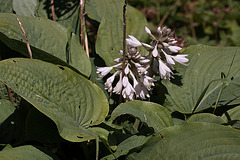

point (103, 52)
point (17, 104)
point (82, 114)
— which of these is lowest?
point (17, 104)

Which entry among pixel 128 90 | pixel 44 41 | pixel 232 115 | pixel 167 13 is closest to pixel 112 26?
pixel 44 41

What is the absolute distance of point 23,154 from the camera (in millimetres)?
1347

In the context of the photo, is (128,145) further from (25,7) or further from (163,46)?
(25,7)

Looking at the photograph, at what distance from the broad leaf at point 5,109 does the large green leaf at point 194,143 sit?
89 cm

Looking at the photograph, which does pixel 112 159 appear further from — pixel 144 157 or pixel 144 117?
pixel 144 117

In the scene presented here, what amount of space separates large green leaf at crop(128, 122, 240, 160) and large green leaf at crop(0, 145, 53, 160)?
498 mm

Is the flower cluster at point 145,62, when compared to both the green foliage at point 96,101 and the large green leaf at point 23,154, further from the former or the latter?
the large green leaf at point 23,154

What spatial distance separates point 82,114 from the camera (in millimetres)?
1602

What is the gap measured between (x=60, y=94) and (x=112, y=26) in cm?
78

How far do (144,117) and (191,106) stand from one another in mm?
498

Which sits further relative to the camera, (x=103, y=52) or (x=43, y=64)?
(x=103, y=52)

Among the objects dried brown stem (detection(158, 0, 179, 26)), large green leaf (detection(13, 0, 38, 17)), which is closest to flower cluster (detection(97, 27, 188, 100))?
large green leaf (detection(13, 0, 38, 17))

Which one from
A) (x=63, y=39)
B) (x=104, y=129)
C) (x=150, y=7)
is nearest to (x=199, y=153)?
(x=104, y=129)

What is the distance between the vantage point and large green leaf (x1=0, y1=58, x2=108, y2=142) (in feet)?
4.46
